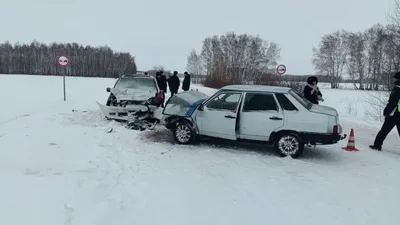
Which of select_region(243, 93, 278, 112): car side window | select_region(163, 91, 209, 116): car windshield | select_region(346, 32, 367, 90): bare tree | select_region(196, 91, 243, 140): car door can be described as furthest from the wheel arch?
select_region(346, 32, 367, 90): bare tree

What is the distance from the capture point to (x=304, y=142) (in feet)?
22.5

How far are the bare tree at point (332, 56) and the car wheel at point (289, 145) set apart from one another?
69.5 meters

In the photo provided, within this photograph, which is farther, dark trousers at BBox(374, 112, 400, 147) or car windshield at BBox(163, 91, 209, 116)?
car windshield at BBox(163, 91, 209, 116)

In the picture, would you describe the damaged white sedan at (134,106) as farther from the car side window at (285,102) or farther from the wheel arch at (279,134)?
the car side window at (285,102)

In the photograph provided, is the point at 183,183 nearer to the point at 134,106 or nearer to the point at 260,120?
the point at 260,120

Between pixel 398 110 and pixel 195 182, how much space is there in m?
5.68

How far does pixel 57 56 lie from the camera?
96.8 metres

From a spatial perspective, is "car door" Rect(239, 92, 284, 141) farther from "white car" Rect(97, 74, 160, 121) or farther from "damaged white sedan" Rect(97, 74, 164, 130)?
"white car" Rect(97, 74, 160, 121)

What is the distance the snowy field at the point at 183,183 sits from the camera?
398 centimetres

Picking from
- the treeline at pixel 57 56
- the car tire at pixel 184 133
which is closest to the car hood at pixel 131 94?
the car tire at pixel 184 133

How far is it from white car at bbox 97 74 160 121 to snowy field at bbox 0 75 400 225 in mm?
2262

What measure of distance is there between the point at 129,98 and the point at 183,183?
6.41 meters

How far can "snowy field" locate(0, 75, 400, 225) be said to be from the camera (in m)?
3.98

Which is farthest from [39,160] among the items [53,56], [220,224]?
[53,56]
